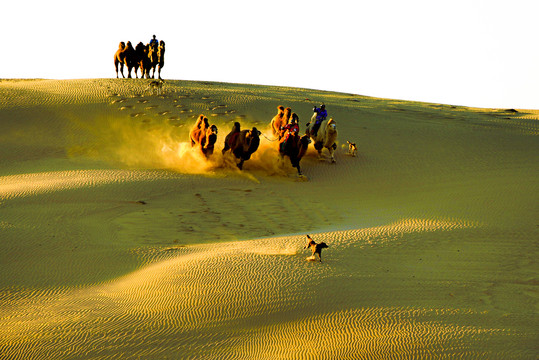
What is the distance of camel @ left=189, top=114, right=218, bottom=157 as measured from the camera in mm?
15891

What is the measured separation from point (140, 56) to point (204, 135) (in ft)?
30.2

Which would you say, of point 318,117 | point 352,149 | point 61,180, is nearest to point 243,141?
point 318,117

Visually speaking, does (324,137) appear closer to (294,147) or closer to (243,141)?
(294,147)

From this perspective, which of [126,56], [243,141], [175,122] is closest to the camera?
[243,141]

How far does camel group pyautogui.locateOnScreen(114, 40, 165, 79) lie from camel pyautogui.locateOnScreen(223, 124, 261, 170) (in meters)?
8.22

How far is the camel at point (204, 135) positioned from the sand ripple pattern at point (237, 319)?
7.68 meters

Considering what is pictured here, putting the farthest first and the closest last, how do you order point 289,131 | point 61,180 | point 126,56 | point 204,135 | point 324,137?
point 126,56, point 324,137, point 204,135, point 289,131, point 61,180

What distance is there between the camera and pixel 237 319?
6.65 m

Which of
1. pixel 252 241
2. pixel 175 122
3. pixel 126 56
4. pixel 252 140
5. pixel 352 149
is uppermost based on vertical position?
pixel 126 56

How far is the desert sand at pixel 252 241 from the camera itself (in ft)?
20.6

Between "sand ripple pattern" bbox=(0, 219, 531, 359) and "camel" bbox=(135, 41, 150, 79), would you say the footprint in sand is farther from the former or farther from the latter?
"sand ripple pattern" bbox=(0, 219, 531, 359)

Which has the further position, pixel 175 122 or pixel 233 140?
pixel 175 122

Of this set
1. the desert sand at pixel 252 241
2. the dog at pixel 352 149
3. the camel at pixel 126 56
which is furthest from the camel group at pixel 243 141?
the camel at pixel 126 56

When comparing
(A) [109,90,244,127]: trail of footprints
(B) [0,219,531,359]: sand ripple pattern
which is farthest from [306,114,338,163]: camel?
(B) [0,219,531,359]: sand ripple pattern
